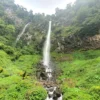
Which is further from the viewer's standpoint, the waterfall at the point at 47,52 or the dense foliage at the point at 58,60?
the waterfall at the point at 47,52

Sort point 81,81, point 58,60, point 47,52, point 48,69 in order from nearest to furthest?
point 81,81, point 48,69, point 58,60, point 47,52

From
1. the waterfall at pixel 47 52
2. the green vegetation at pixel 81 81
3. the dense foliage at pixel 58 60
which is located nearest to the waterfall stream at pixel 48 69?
the waterfall at pixel 47 52

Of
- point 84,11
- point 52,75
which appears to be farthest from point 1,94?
point 84,11

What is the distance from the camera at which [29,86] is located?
27.7 metres

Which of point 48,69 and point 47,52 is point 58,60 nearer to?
point 48,69

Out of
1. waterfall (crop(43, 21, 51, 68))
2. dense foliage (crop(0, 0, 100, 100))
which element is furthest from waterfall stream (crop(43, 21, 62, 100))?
dense foliage (crop(0, 0, 100, 100))

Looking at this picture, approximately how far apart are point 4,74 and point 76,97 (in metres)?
14.2

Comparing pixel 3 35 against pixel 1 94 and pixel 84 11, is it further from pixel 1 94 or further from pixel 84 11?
pixel 1 94

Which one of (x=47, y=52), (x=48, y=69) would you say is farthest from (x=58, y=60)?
(x=47, y=52)

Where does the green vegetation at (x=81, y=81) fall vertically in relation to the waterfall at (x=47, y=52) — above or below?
below

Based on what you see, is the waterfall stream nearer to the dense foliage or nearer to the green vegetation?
the dense foliage

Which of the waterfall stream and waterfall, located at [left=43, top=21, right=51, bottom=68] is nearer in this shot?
the waterfall stream

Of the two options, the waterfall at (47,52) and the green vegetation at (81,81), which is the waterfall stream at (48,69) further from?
the green vegetation at (81,81)

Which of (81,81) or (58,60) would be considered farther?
(58,60)
